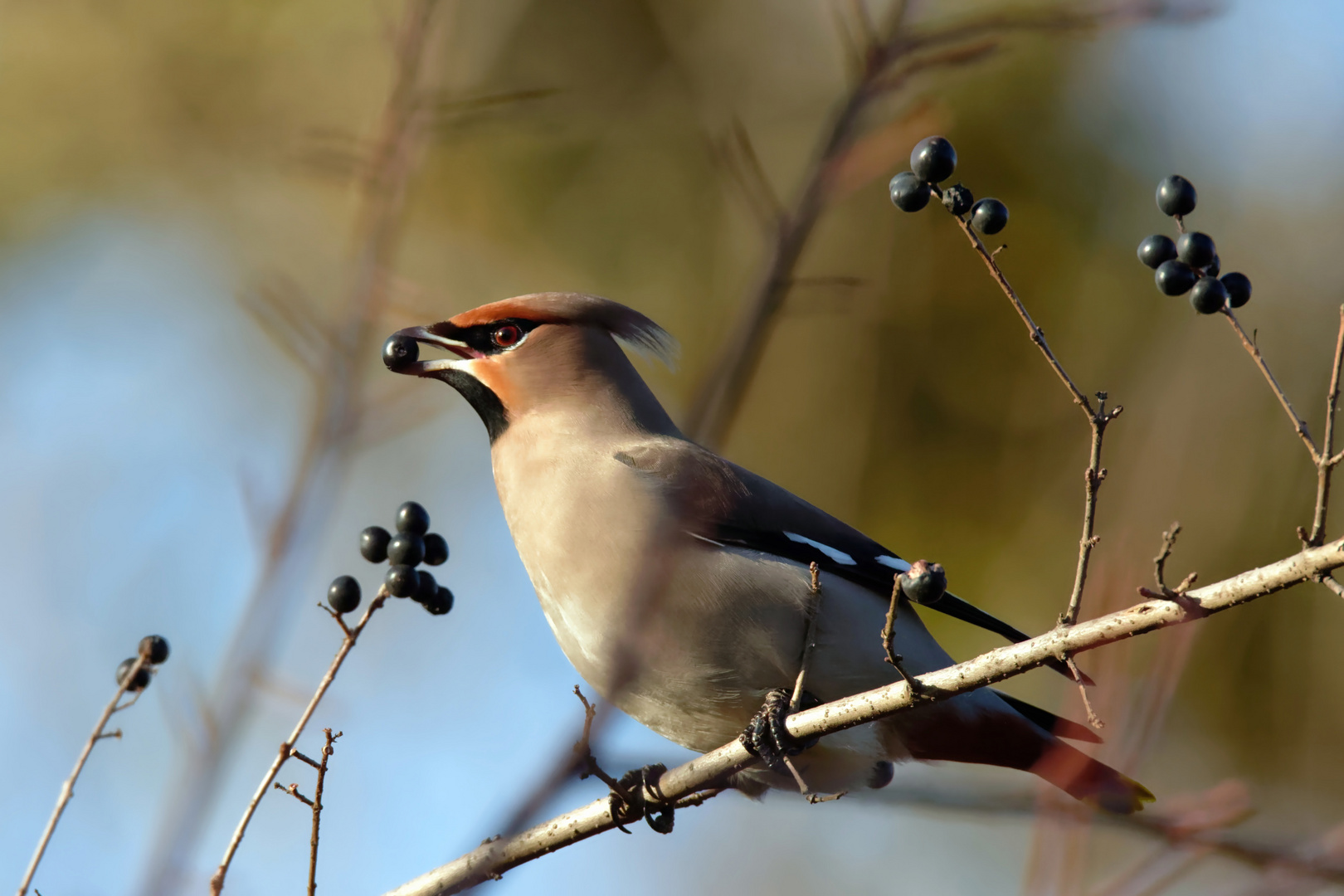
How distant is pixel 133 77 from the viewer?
928cm

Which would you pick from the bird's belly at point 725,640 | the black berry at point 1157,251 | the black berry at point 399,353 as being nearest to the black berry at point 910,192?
the black berry at point 1157,251

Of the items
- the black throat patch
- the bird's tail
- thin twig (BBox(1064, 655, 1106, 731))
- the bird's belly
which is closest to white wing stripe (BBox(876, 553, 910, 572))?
the bird's belly

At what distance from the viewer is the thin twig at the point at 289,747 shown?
2209mm

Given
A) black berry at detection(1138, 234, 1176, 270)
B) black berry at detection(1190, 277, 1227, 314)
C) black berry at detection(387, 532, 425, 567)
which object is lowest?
black berry at detection(387, 532, 425, 567)

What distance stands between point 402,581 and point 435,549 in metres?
0.17

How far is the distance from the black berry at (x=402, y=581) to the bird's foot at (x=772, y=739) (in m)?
0.85

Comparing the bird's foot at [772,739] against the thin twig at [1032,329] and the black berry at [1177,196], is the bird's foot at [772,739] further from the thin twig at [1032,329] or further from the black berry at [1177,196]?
the black berry at [1177,196]

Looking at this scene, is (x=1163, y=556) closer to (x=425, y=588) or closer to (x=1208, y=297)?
(x=1208, y=297)

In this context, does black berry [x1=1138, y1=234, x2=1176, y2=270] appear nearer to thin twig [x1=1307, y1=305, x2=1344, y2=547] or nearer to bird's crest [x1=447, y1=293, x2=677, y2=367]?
thin twig [x1=1307, y1=305, x2=1344, y2=547]

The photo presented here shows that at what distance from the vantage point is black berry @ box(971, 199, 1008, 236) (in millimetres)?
2502

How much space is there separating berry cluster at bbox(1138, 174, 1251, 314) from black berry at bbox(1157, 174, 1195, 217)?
16 mm

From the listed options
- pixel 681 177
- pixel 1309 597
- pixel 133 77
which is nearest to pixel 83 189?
pixel 133 77

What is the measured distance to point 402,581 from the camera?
113 inches

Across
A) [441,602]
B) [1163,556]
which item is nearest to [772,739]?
[441,602]
